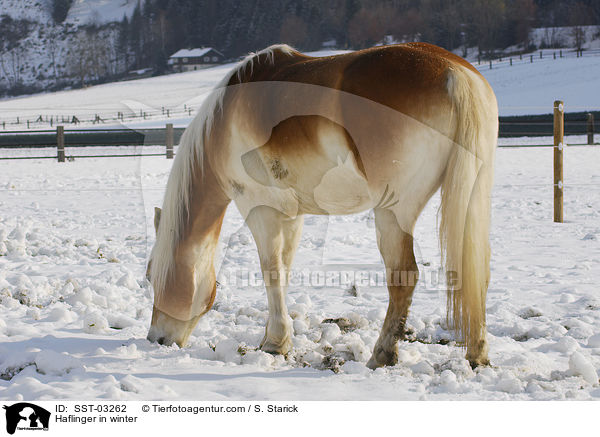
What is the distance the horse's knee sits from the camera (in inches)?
123

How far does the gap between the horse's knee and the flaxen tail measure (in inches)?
55.5

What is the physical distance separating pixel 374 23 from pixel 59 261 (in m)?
73.1

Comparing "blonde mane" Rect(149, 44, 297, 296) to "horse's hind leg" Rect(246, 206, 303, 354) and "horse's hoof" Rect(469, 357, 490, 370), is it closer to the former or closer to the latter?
"horse's hind leg" Rect(246, 206, 303, 354)

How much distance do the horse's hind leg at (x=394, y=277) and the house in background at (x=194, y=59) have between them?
8384 centimetres

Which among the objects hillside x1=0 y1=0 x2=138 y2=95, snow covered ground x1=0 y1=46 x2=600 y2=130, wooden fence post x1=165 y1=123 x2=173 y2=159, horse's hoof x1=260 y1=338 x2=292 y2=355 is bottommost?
horse's hoof x1=260 y1=338 x2=292 y2=355

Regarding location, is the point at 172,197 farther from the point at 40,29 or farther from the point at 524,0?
the point at 40,29

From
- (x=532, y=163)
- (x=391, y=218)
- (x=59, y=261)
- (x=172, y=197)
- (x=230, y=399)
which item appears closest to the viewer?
(x=230, y=399)

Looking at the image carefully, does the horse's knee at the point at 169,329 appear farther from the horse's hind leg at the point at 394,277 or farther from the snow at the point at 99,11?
the snow at the point at 99,11

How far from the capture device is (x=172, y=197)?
10.2 ft

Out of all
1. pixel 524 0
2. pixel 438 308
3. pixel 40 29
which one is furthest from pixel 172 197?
pixel 40 29
